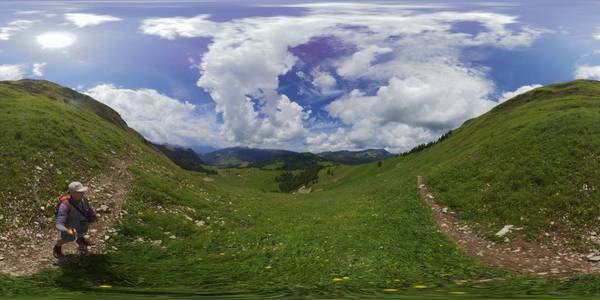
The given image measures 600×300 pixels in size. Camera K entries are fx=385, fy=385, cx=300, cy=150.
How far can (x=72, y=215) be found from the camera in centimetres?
1706

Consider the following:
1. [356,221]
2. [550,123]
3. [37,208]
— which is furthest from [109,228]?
[550,123]

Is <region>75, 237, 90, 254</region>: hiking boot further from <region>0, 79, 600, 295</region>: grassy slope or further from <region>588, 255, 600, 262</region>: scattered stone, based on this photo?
<region>588, 255, 600, 262</region>: scattered stone

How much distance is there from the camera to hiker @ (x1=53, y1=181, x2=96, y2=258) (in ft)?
53.5

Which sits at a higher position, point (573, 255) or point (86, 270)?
point (86, 270)

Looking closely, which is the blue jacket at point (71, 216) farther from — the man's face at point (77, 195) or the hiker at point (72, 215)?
the man's face at point (77, 195)

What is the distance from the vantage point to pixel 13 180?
27.2 meters

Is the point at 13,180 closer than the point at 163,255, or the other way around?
the point at 163,255

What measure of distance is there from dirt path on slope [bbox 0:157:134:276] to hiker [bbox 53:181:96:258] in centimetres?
153

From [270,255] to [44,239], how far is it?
12.9 m

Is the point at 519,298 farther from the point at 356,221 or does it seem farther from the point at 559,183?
the point at 559,183

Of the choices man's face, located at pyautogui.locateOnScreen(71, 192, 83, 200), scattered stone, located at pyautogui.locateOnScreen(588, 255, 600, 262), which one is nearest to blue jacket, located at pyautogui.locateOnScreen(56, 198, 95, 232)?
man's face, located at pyautogui.locateOnScreen(71, 192, 83, 200)

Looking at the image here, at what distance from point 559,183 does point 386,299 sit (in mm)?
28214

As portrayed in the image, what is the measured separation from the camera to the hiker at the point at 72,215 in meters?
16.3

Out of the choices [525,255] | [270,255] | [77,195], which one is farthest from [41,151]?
[525,255]
